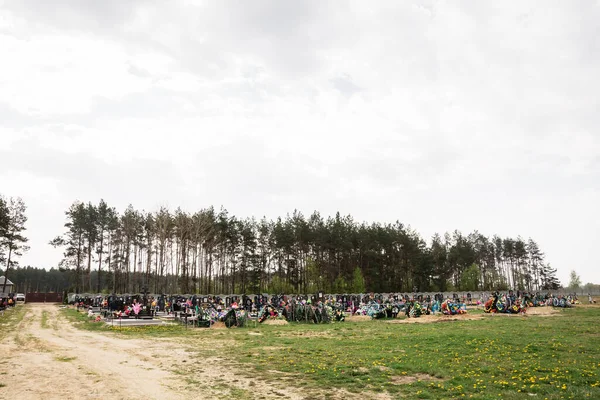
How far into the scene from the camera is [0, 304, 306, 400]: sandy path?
8945 mm

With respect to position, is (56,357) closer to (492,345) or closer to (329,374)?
(329,374)

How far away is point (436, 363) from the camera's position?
12000 mm

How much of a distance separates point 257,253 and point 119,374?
6118 centimetres

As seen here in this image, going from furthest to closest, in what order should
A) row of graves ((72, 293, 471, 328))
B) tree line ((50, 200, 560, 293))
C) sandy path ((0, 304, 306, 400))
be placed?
tree line ((50, 200, 560, 293)), row of graves ((72, 293, 471, 328)), sandy path ((0, 304, 306, 400))

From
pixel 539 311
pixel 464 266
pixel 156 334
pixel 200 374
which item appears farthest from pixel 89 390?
pixel 464 266

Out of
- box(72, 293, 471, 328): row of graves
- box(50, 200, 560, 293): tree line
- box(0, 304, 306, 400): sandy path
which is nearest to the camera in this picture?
box(0, 304, 306, 400): sandy path

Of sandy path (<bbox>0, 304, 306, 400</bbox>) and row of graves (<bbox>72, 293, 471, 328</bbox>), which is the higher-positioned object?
sandy path (<bbox>0, 304, 306, 400</bbox>)

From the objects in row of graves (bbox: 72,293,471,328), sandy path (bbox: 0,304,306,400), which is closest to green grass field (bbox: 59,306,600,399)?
sandy path (bbox: 0,304,306,400)

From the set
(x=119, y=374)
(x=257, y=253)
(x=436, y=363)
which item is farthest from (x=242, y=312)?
(x=257, y=253)

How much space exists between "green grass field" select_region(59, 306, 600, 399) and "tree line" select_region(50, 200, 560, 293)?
48062 millimetres

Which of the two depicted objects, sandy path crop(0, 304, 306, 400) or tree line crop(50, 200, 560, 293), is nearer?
sandy path crop(0, 304, 306, 400)

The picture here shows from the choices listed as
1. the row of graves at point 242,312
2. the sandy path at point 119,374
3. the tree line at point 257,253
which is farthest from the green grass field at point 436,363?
the tree line at point 257,253

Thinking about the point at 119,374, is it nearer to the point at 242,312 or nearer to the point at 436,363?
the point at 436,363

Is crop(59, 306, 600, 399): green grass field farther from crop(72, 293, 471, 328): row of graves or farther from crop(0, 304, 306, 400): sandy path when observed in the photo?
crop(72, 293, 471, 328): row of graves
